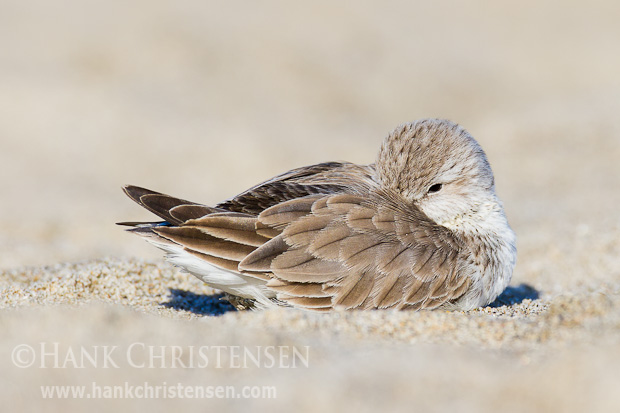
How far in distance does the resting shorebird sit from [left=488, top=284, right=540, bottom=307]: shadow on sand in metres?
0.37

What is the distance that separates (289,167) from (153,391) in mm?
6551

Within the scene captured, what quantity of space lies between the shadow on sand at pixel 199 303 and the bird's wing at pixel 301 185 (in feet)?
2.31

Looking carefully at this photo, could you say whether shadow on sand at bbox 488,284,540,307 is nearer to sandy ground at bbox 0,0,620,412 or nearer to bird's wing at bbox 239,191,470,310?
sandy ground at bbox 0,0,620,412

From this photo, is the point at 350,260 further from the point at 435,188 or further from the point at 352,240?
the point at 435,188

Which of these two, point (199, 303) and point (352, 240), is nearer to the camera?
point (352, 240)

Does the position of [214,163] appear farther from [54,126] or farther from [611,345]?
[611,345]

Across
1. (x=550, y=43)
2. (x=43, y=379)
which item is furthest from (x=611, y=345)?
(x=550, y=43)

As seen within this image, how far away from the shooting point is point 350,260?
386 cm

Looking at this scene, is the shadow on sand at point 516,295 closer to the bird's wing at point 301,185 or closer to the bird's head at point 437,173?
the bird's head at point 437,173

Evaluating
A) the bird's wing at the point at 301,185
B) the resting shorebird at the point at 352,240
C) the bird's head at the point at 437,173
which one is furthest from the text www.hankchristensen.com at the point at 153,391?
the bird's head at the point at 437,173

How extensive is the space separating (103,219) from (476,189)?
4610 mm

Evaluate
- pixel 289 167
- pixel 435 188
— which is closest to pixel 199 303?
pixel 435 188

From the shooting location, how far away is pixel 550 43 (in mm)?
16172

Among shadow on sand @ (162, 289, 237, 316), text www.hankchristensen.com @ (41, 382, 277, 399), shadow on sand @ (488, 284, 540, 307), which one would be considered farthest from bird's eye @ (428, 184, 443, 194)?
text www.hankchristensen.com @ (41, 382, 277, 399)
